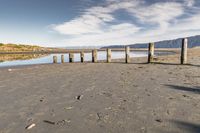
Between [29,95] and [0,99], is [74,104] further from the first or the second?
[0,99]

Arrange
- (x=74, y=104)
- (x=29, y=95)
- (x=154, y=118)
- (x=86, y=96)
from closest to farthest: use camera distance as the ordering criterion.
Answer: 1. (x=154, y=118)
2. (x=74, y=104)
3. (x=86, y=96)
4. (x=29, y=95)

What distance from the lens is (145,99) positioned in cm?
719

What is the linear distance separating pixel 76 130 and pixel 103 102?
2141mm

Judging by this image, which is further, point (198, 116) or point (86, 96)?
point (86, 96)

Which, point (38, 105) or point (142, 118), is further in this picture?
point (38, 105)

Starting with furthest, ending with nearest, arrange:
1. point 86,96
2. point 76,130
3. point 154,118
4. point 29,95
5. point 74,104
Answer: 1. point 29,95
2. point 86,96
3. point 74,104
4. point 154,118
5. point 76,130

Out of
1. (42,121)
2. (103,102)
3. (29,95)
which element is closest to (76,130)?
(42,121)

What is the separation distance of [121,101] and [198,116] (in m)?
2.32

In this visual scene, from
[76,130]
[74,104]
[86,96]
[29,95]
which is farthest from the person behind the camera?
[29,95]

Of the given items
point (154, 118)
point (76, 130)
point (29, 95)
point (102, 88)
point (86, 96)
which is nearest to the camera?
point (76, 130)

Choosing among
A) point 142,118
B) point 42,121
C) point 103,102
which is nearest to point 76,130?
point 42,121

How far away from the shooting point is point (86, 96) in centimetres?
795

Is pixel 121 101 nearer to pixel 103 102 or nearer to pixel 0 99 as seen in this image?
pixel 103 102

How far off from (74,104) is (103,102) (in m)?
0.89
